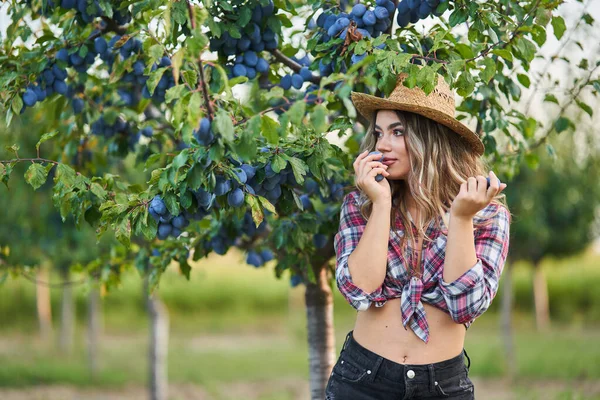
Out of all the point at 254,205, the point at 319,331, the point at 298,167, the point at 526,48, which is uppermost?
the point at 526,48

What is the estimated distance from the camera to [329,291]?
9.95 feet

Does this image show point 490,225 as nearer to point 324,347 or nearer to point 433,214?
point 433,214

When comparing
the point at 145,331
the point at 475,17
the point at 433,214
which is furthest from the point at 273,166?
the point at 145,331

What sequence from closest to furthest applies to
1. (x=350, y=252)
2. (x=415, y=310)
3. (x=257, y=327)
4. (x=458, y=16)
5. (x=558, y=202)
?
(x=415, y=310)
(x=350, y=252)
(x=458, y=16)
(x=558, y=202)
(x=257, y=327)

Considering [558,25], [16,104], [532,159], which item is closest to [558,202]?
[532,159]

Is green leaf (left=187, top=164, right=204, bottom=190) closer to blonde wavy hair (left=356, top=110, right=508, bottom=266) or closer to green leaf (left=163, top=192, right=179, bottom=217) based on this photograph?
green leaf (left=163, top=192, right=179, bottom=217)

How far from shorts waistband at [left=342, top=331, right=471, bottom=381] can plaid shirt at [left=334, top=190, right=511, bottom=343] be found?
0.27 feet

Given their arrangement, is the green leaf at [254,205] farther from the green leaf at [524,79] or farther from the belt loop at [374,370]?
the green leaf at [524,79]

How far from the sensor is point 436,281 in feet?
6.67

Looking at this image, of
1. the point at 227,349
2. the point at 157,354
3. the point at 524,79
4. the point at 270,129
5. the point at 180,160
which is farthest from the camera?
the point at 227,349

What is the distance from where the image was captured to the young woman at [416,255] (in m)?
1.91

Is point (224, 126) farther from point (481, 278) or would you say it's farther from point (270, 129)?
point (481, 278)

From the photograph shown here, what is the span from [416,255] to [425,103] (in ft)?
1.53

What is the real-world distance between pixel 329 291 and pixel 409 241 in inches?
38.5
